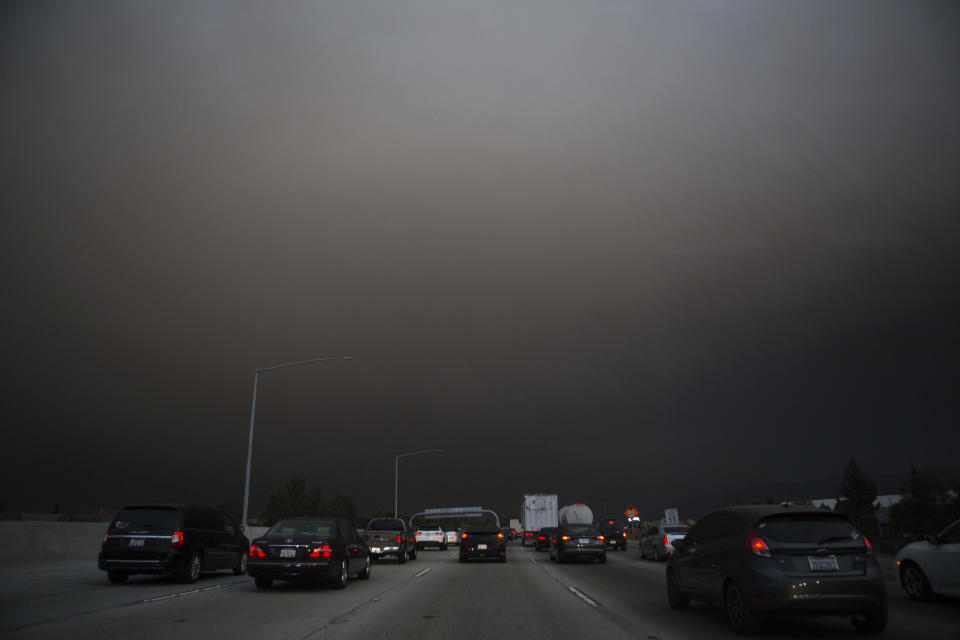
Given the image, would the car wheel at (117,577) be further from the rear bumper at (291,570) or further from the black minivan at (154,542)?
the rear bumper at (291,570)

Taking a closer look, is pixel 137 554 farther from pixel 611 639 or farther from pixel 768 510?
pixel 768 510

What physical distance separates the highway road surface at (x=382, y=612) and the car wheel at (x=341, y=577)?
0.58 feet

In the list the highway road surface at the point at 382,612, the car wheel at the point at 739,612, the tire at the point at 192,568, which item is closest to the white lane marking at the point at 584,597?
the highway road surface at the point at 382,612

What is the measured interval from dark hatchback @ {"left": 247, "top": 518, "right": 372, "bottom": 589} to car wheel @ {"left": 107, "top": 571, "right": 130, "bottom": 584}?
3.60m

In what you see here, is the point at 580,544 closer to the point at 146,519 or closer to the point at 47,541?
the point at 146,519

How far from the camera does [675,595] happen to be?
1236cm

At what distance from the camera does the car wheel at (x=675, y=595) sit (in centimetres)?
1216

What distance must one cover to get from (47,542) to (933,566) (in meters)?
22.4

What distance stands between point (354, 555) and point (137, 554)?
4.92 m

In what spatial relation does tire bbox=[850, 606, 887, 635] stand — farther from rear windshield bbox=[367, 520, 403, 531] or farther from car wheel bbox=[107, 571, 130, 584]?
rear windshield bbox=[367, 520, 403, 531]

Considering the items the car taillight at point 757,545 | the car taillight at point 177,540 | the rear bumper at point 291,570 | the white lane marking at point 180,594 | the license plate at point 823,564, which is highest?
the car taillight at point 177,540

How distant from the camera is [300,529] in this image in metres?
16.5

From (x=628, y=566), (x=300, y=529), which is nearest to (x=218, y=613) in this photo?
(x=300, y=529)

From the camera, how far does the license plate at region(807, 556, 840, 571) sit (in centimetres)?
932
